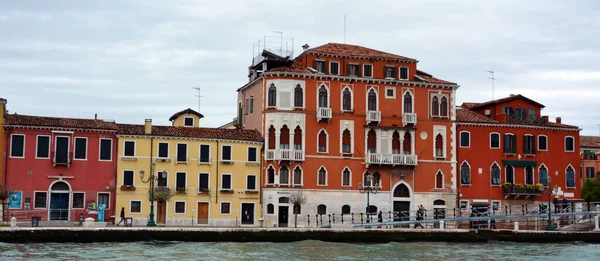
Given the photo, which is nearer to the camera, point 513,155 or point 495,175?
point 495,175

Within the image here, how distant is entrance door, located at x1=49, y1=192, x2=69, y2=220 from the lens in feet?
157

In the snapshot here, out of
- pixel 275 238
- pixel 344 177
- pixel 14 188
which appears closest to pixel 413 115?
pixel 344 177

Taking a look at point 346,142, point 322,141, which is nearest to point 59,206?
point 322,141

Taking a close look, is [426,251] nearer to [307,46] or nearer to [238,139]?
[238,139]

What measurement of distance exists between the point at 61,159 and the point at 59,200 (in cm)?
229

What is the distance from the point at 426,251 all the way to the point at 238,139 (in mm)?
16727

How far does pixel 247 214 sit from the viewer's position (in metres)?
52.3

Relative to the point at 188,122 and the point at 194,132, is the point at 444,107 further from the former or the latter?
the point at 188,122

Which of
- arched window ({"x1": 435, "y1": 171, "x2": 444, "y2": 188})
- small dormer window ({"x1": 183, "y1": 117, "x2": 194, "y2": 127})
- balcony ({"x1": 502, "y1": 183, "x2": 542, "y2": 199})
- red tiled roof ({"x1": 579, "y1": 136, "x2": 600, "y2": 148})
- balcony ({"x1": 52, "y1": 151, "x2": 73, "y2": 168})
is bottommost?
balcony ({"x1": 502, "y1": 183, "x2": 542, "y2": 199})

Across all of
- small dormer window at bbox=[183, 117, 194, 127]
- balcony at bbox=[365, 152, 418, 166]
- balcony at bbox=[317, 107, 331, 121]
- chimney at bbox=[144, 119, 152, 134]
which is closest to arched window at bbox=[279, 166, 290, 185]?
balcony at bbox=[317, 107, 331, 121]

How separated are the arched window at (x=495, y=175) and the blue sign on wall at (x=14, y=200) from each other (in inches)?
1163

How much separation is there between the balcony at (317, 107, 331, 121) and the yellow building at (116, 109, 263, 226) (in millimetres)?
3948

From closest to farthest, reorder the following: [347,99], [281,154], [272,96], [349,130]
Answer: [281,154]
[272,96]
[349,130]
[347,99]

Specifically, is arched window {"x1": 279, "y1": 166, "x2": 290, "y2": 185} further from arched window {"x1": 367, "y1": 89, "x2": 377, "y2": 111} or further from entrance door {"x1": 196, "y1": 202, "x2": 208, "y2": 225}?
arched window {"x1": 367, "y1": 89, "x2": 377, "y2": 111}
